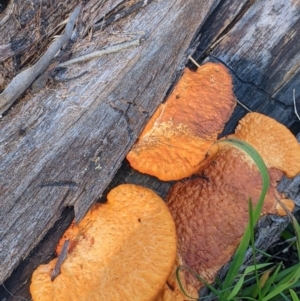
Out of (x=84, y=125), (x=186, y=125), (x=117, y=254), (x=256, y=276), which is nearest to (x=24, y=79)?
(x=84, y=125)

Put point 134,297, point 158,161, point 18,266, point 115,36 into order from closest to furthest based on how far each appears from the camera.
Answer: point 134,297 → point 18,266 → point 158,161 → point 115,36

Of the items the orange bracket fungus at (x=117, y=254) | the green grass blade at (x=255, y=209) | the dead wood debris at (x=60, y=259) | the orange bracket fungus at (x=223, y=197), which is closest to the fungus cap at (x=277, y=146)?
the orange bracket fungus at (x=223, y=197)

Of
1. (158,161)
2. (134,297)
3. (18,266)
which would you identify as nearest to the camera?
(134,297)

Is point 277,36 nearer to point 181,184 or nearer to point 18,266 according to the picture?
point 181,184

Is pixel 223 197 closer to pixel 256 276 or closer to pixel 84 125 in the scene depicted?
pixel 256 276

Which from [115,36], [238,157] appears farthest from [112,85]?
[238,157]

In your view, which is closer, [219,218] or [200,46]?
[219,218]

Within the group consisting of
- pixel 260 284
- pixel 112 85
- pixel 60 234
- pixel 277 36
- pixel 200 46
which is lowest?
pixel 60 234

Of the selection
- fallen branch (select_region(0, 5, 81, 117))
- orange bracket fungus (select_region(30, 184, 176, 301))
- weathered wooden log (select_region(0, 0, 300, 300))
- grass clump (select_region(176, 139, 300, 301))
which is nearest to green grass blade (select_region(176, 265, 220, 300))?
grass clump (select_region(176, 139, 300, 301))
